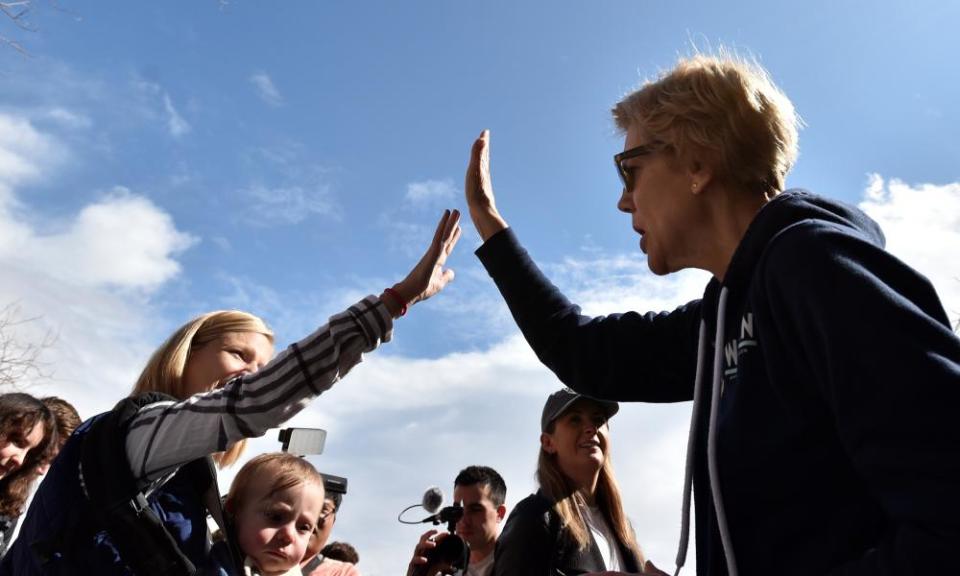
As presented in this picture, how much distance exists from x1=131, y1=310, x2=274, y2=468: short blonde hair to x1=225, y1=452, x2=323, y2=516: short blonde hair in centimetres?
23

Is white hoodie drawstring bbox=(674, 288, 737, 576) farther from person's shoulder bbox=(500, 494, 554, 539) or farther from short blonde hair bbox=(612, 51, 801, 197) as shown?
person's shoulder bbox=(500, 494, 554, 539)

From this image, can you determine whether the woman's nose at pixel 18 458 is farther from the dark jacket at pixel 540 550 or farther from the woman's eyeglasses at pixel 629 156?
the woman's eyeglasses at pixel 629 156

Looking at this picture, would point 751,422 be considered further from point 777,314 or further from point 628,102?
point 628,102

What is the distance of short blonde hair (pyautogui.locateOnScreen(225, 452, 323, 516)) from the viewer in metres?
2.95

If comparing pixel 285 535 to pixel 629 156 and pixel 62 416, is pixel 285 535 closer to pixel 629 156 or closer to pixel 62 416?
pixel 629 156

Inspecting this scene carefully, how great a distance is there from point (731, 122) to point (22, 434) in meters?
4.54

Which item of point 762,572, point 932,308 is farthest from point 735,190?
point 762,572

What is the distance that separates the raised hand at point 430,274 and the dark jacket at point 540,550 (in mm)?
1292

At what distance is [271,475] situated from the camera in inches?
116

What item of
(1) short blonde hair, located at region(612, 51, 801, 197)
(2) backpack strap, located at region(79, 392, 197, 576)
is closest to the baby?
(2) backpack strap, located at region(79, 392, 197, 576)

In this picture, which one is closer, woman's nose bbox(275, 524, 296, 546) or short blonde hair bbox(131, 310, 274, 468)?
short blonde hair bbox(131, 310, 274, 468)

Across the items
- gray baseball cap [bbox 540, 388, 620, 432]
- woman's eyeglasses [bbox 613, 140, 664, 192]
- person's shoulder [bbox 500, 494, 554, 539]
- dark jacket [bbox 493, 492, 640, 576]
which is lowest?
dark jacket [bbox 493, 492, 640, 576]

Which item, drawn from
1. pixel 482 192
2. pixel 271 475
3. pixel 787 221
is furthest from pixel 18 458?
pixel 787 221

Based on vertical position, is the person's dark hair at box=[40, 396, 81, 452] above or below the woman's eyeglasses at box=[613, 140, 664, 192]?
above
